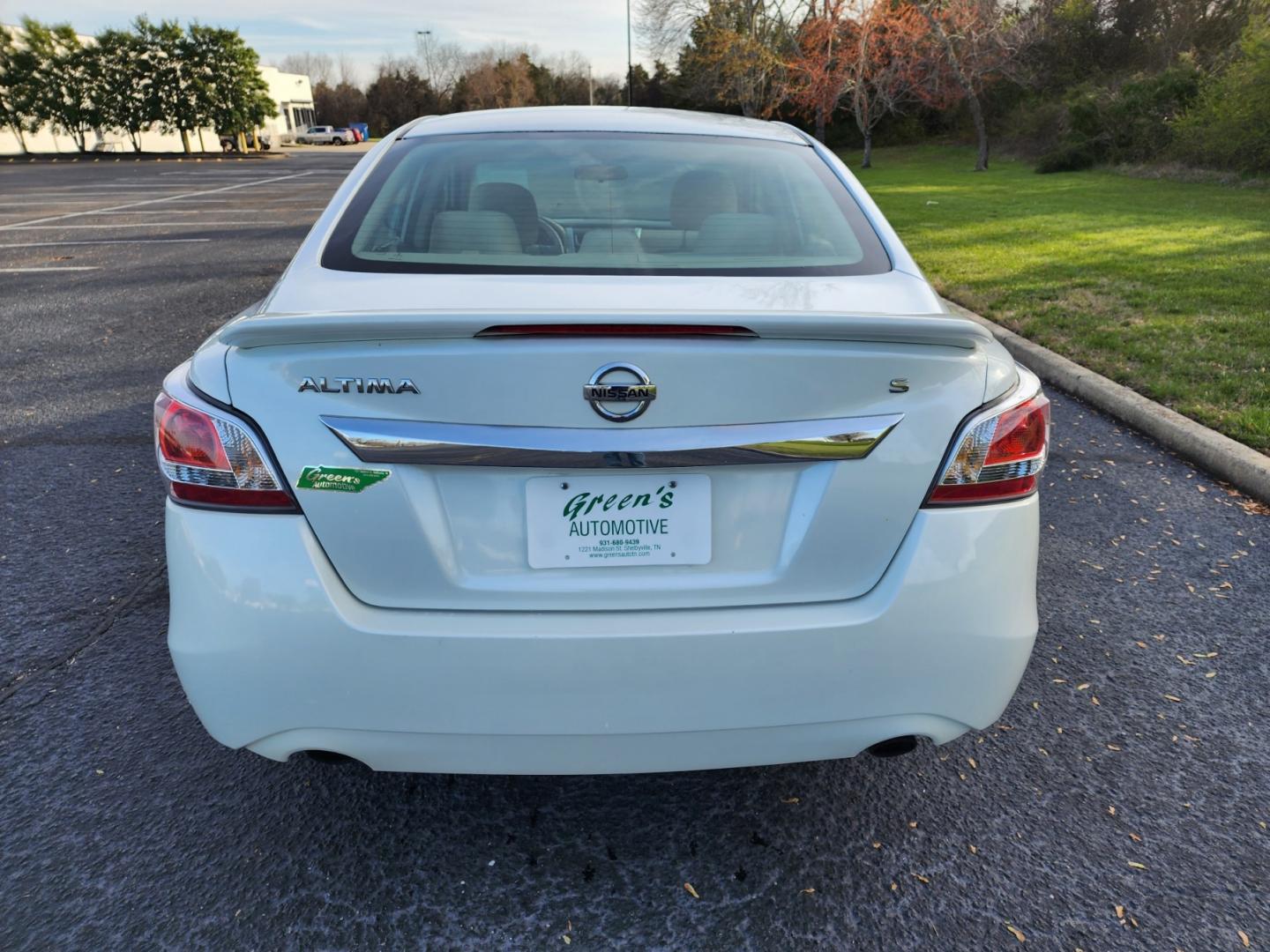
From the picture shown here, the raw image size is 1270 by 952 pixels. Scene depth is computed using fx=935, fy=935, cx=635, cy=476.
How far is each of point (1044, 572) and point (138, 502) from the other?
3.56 m

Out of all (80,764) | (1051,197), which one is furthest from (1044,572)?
(1051,197)

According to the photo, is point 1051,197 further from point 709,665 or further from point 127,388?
point 709,665

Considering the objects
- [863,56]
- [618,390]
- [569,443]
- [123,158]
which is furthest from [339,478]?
[123,158]

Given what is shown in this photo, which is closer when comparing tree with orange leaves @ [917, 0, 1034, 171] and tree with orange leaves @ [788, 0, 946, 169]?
tree with orange leaves @ [917, 0, 1034, 171]

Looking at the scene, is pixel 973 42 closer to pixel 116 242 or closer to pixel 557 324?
pixel 116 242

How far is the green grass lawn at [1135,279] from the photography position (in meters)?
5.31

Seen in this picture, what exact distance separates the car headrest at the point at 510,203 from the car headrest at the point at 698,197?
365mm

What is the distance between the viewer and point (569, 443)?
162 cm

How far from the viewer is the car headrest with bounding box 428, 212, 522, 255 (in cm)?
220

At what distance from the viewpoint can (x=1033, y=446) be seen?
6.01 ft

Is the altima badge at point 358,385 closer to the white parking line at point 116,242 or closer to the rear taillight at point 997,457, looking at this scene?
the rear taillight at point 997,457

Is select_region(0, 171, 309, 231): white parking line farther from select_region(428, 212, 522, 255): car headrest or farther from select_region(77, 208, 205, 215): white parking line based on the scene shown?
select_region(428, 212, 522, 255): car headrest

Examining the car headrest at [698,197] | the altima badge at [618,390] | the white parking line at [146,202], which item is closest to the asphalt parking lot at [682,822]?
the altima badge at [618,390]

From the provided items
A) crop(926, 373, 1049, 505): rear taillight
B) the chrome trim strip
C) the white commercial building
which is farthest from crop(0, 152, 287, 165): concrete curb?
crop(926, 373, 1049, 505): rear taillight
